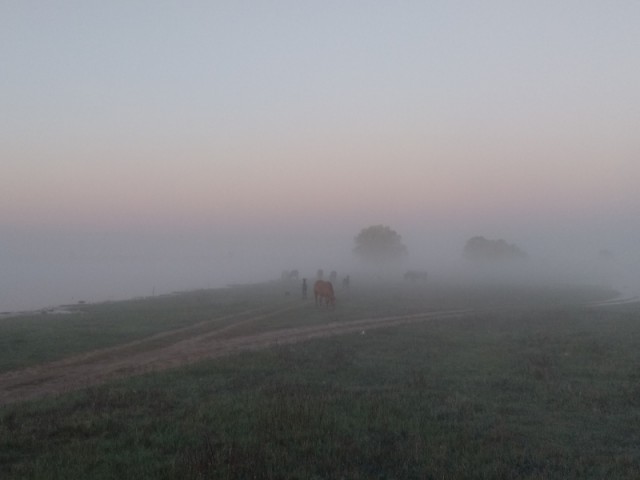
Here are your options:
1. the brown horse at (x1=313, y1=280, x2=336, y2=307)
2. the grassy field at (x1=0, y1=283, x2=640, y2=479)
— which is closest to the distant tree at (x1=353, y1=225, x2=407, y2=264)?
the brown horse at (x1=313, y1=280, x2=336, y2=307)

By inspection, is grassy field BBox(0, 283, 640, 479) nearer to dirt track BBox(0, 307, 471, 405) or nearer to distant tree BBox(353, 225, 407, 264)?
dirt track BBox(0, 307, 471, 405)

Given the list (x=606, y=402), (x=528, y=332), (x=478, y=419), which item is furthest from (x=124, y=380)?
(x=528, y=332)

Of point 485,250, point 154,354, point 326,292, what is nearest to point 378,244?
point 485,250

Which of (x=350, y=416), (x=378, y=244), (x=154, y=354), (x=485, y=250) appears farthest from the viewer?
(x=485, y=250)

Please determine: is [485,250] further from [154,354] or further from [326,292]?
[154,354]

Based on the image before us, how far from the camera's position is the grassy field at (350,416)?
8.59 m

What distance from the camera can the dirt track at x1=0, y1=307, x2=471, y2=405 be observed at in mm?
16188

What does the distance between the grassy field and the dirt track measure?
1343 millimetres

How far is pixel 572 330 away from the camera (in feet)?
89.3

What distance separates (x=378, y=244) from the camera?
133500 mm

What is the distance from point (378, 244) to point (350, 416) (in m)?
123

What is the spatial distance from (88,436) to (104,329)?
18635 millimetres

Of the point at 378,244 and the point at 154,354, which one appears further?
the point at 378,244

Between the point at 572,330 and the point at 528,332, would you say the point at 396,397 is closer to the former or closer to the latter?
the point at 528,332
